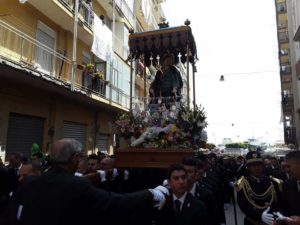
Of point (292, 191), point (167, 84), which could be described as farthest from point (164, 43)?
point (292, 191)

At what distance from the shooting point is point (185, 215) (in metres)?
2.93

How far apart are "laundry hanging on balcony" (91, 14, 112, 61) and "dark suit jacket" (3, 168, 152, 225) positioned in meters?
10.8

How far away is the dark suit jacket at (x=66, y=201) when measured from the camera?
203cm

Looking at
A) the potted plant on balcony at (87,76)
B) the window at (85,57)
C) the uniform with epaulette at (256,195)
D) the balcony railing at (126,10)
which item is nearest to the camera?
the uniform with epaulette at (256,195)

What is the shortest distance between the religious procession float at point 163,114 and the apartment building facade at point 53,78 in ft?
6.64

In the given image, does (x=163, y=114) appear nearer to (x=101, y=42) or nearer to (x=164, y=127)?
(x=164, y=127)

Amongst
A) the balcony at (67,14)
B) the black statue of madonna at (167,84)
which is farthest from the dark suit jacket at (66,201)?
the balcony at (67,14)

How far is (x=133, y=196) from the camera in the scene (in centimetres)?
222

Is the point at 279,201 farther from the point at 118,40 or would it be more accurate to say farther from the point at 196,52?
the point at 118,40

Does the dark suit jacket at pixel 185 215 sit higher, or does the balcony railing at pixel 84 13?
the balcony railing at pixel 84 13

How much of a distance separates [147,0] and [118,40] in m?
6.35

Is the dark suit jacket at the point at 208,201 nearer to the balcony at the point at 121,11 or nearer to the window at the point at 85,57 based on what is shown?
the window at the point at 85,57

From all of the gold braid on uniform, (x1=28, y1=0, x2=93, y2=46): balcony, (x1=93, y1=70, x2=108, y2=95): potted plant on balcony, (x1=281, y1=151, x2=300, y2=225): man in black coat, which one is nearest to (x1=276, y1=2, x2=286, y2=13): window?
(x1=28, y1=0, x2=93, y2=46): balcony

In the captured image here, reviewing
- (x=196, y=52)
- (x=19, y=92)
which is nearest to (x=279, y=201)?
(x=196, y=52)
